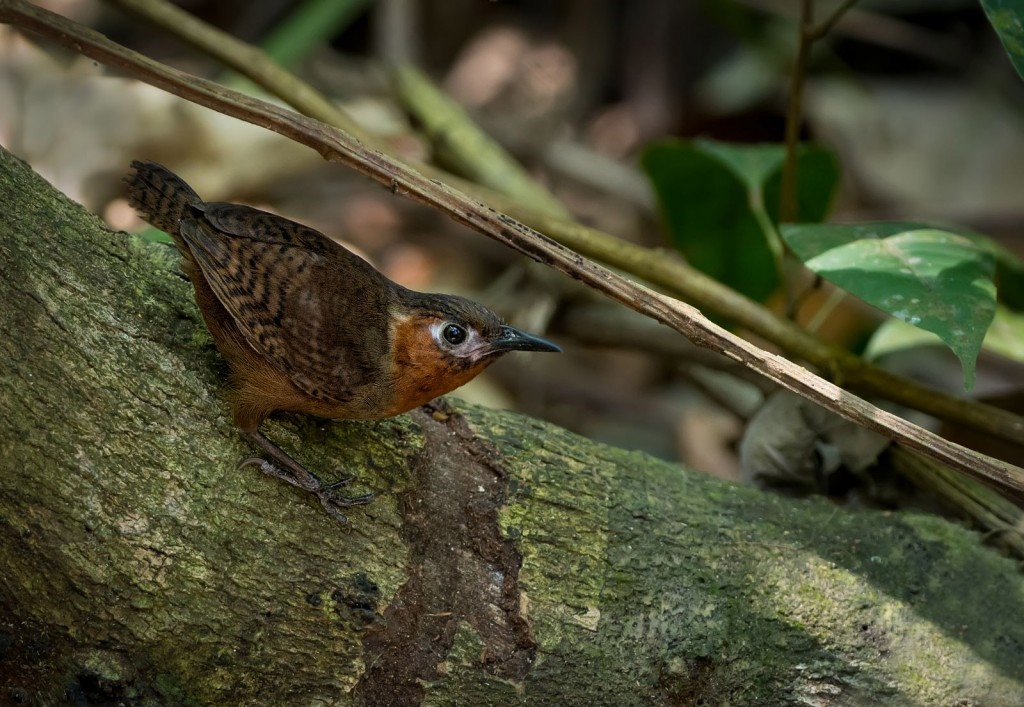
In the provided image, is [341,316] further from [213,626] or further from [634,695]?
[634,695]

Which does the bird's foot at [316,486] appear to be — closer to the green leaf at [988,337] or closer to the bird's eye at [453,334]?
the bird's eye at [453,334]

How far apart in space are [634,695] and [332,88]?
518 cm

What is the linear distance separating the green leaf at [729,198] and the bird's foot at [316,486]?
223cm

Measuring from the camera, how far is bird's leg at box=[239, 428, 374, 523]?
2418 mm

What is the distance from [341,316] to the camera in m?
2.64

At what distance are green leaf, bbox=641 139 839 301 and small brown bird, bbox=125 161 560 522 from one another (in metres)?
1.67

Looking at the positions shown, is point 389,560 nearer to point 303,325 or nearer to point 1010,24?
point 303,325

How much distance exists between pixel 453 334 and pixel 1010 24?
1.72 m

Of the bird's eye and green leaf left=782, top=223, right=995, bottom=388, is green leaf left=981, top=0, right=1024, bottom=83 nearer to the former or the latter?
green leaf left=782, top=223, right=995, bottom=388

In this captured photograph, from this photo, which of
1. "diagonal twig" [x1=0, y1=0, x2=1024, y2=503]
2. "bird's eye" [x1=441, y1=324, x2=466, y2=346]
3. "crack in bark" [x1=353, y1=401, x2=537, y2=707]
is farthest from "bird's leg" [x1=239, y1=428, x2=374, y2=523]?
"diagonal twig" [x1=0, y1=0, x2=1024, y2=503]

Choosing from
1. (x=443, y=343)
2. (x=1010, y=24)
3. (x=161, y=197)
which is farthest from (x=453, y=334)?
(x=1010, y=24)

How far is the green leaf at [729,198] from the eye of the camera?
4.09 meters

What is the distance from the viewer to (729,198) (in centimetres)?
424

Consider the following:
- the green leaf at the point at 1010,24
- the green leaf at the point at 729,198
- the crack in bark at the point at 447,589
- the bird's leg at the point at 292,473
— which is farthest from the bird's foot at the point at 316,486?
the green leaf at the point at 729,198
